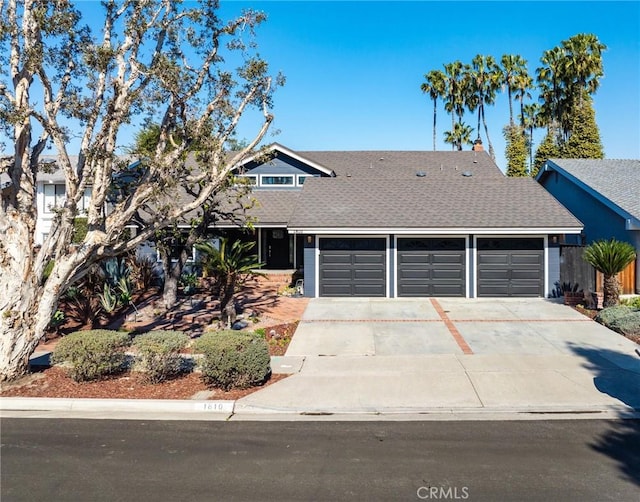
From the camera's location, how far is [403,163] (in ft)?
93.5

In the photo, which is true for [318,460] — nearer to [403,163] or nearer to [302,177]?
[302,177]

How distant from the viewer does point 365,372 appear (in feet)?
32.8

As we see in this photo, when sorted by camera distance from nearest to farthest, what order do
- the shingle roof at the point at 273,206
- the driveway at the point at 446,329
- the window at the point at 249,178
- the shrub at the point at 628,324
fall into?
the driveway at the point at 446,329, the shrub at the point at 628,324, the window at the point at 249,178, the shingle roof at the point at 273,206

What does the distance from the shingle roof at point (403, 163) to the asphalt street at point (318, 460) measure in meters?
20.5

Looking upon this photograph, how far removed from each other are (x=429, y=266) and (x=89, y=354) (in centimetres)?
1257

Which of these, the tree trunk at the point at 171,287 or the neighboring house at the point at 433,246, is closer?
the tree trunk at the point at 171,287

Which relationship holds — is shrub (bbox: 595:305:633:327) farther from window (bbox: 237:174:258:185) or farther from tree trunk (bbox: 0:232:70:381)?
tree trunk (bbox: 0:232:70:381)

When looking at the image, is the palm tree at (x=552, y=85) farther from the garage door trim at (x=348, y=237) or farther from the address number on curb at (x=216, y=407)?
the address number on curb at (x=216, y=407)

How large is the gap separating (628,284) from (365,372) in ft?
43.6

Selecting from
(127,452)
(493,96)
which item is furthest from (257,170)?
(493,96)

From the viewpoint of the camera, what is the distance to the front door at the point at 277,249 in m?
23.5

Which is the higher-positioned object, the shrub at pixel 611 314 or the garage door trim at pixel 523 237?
the garage door trim at pixel 523 237

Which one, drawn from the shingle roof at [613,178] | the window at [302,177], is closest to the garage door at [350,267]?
the window at [302,177]

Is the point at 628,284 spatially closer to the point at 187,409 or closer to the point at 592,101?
the point at 187,409
